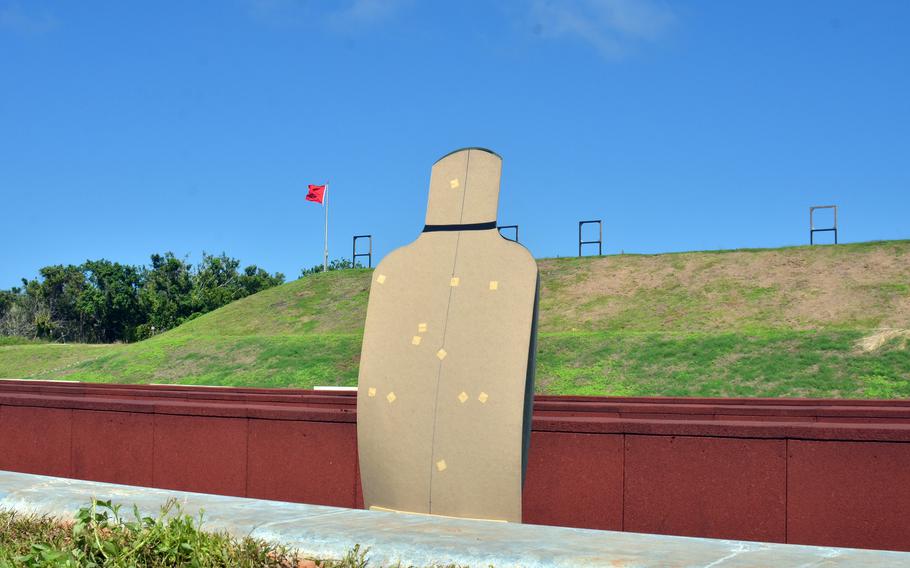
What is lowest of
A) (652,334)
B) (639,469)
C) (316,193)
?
(639,469)

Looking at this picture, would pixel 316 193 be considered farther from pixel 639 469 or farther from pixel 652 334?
pixel 639 469

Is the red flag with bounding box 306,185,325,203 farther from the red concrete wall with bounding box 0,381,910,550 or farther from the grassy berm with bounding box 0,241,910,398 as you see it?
the red concrete wall with bounding box 0,381,910,550

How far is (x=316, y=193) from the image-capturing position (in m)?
58.2

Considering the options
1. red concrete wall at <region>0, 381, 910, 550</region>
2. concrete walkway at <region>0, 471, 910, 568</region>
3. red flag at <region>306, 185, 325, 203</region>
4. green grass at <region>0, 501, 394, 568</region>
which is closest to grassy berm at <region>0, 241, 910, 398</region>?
red flag at <region>306, 185, 325, 203</region>

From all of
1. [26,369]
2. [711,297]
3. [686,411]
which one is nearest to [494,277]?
[686,411]

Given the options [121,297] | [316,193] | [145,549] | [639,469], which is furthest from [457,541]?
[121,297]

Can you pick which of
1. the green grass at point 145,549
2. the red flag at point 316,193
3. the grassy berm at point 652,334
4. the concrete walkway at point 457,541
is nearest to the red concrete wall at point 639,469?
the concrete walkway at point 457,541

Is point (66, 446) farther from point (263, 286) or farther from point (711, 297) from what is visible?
point (263, 286)

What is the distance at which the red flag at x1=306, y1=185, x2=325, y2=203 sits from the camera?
57938mm

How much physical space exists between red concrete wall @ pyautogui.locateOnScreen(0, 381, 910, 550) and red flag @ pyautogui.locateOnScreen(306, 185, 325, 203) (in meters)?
48.9

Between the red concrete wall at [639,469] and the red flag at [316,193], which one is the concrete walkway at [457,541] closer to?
the red concrete wall at [639,469]

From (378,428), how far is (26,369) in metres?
44.9

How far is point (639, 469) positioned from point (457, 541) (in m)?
3.43

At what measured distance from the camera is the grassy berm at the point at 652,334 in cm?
2944
